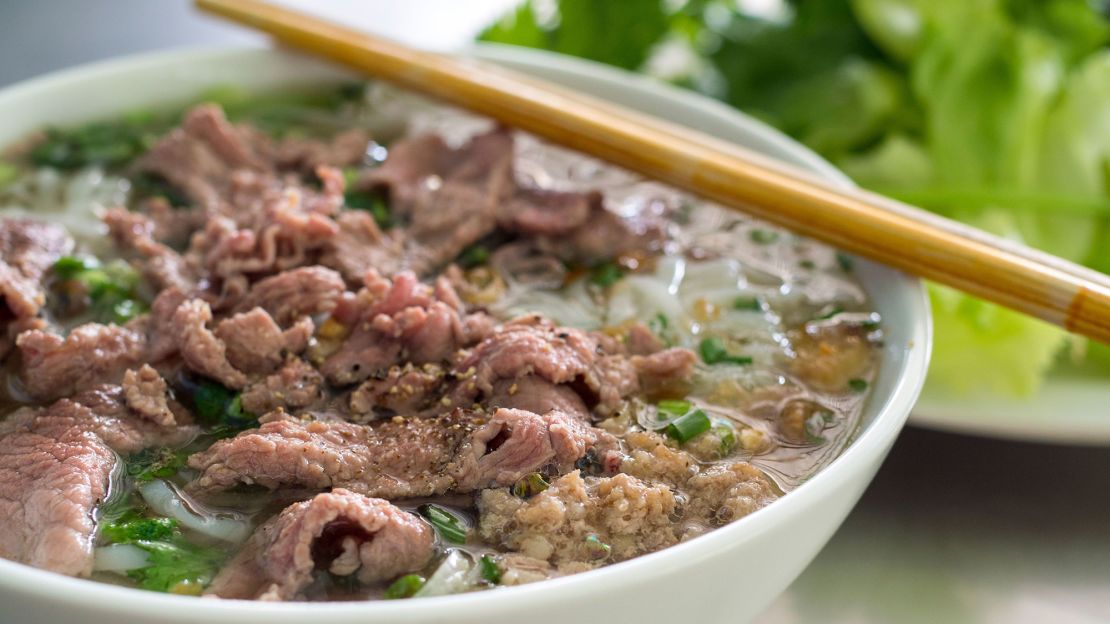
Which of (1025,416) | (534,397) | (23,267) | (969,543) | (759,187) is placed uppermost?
(759,187)

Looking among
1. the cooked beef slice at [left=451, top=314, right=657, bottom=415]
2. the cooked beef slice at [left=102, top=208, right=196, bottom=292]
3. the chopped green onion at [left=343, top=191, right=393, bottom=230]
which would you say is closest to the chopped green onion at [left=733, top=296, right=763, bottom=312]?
the cooked beef slice at [left=451, top=314, right=657, bottom=415]

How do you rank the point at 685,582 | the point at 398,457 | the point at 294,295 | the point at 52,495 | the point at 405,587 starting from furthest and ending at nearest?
the point at 294,295 < the point at 398,457 < the point at 52,495 < the point at 405,587 < the point at 685,582

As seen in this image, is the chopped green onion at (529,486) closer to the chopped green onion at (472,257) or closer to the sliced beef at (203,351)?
the sliced beef at (203,351)

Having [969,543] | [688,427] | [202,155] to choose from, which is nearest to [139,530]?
[688,427]

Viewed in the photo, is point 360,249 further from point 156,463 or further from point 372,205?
point 156,463

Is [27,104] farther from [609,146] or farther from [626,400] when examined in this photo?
[626,400]

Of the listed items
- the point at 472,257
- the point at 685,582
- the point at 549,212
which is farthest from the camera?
the point at 549,212

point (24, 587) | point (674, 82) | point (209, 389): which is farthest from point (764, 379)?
point (674, 82)
